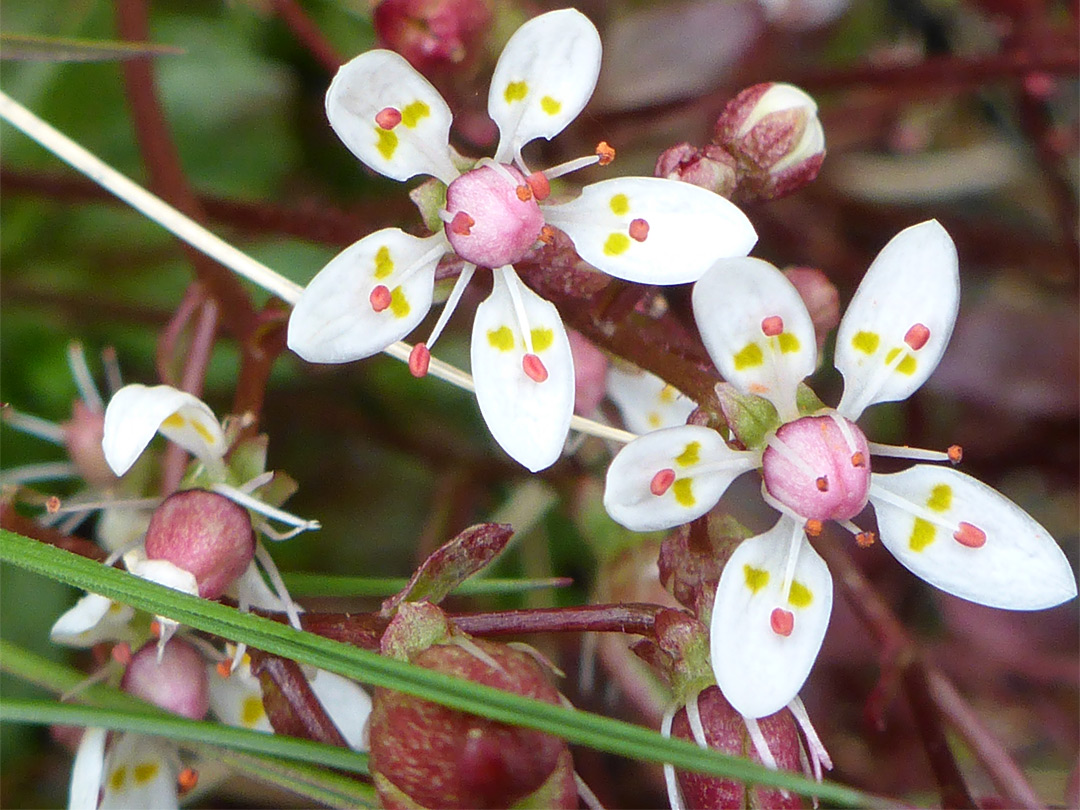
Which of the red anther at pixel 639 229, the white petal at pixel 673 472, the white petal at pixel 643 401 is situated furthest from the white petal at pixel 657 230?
the white petal at pixel 643 401

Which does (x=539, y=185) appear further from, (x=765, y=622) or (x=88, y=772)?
(x=88, y=772)

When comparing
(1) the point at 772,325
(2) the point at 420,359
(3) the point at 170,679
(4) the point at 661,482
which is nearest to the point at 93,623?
(3) the point at 170,679

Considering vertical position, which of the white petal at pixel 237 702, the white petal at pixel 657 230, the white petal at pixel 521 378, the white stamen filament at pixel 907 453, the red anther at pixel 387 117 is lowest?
the white petal at pixel 237 702

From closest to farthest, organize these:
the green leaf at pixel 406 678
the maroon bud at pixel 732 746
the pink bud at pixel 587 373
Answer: the green leaf at pixel 406 678
the maroon bud at pixel 732 746
the pink bud at pixel 587 373

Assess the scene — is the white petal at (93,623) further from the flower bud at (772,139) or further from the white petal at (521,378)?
the flower bud at (772,139)

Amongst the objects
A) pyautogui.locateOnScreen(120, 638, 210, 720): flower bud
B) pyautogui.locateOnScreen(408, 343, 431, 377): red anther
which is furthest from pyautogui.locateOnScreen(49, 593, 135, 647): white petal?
pyautogui.locateOnScreen(408, 343, 431, 377): red anther

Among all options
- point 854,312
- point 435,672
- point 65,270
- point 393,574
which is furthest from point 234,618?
point 65,270

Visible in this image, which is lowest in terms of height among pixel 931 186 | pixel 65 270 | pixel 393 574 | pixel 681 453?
pixel 393 574

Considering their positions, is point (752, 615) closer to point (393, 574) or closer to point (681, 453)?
point (681, 453)
